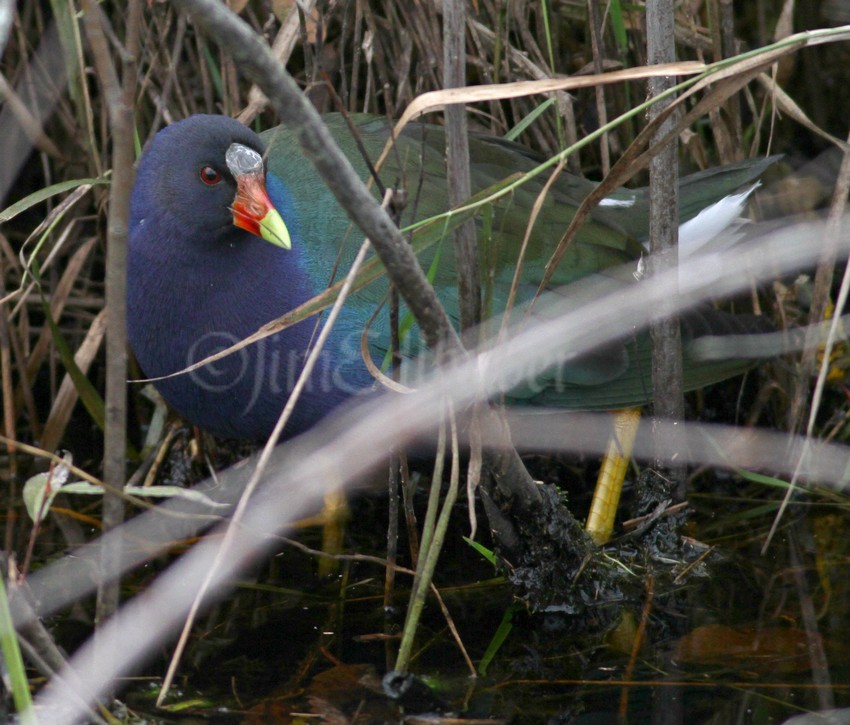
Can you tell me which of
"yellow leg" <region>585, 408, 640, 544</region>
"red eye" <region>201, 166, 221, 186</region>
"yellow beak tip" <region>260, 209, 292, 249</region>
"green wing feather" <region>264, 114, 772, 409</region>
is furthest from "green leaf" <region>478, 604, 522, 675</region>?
"red eye" <region>201, 166, 221, 186</region>

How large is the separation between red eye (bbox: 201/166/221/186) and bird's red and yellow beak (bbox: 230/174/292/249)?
40 mm

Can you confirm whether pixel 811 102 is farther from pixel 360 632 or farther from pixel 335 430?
pixel 360 632

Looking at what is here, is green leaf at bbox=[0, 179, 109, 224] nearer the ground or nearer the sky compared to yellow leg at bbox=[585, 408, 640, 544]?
nearer the sky

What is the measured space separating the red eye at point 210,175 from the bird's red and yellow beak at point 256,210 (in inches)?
1.6

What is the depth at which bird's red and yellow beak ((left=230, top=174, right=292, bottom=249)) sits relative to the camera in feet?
6.45

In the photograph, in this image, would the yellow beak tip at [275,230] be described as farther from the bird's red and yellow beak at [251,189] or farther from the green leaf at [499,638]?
the green leaf at [499,638]

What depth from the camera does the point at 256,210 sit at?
1991 millimetres

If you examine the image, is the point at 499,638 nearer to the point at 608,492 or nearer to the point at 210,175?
the point at 608,492

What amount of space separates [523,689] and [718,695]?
283mm

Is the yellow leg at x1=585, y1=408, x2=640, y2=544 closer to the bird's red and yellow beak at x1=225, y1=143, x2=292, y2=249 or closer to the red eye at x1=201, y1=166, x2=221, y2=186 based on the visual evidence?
the bird's red and yellow beak at x1=225, y1=143, x2=292, y2=249

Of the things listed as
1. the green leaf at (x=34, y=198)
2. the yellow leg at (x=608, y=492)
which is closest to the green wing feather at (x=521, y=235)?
the yellow leg at (x=608, y=492)

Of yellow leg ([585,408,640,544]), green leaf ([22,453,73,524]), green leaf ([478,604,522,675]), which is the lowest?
green leaf ([478,604,522,675])

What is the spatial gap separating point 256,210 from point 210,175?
4.2 inches

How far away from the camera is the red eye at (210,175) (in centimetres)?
200
